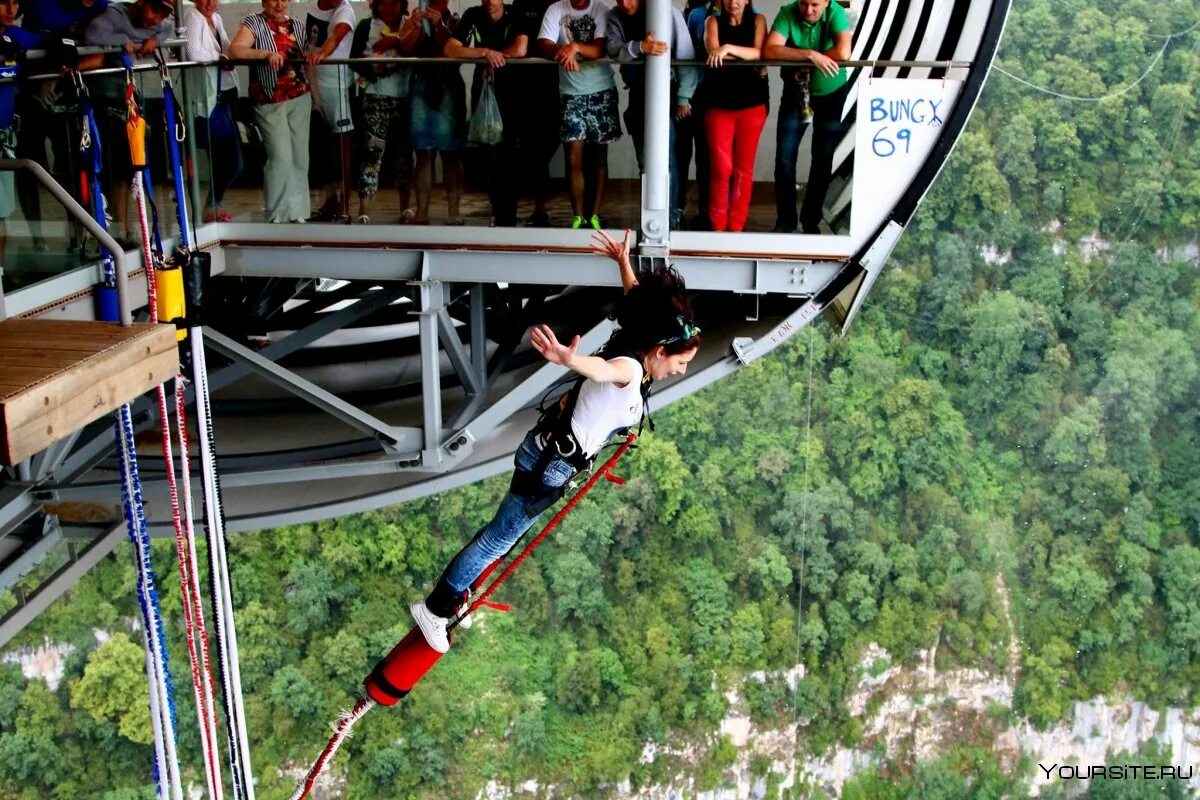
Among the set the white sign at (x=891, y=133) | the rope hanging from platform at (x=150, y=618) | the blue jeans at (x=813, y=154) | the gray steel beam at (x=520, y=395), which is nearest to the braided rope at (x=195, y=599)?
the rope hanging from platform at (x=150, y=618)

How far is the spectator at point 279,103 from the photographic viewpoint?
5508 mm

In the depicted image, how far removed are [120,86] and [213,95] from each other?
67 cm

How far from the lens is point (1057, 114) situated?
3281 cm

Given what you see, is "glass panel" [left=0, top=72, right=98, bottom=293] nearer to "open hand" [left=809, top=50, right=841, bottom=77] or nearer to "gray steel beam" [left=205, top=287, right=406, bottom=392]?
"gray steel beam" [left=205, top=287, right=406, bottom=392]

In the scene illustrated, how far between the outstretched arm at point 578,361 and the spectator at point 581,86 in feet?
6.46

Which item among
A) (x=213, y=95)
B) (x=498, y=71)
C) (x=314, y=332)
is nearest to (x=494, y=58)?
(x=498, y=71)

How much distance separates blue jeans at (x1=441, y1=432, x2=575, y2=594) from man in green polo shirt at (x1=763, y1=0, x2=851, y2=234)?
1.91 metres

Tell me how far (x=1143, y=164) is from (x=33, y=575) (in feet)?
85.5

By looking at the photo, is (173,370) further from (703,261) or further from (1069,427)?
(1069,427)

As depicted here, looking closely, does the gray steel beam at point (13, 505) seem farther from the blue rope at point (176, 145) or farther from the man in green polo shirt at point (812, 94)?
the man in green polo shirt at point (812, 94)

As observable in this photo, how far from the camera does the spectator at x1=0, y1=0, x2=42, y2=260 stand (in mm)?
4164

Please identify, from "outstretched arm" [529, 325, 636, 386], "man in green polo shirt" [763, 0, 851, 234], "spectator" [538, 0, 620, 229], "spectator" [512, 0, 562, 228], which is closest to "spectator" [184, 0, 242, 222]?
"spectator" [512, 0, 562, 228]

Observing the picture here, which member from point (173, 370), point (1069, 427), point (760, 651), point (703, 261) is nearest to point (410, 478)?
point (703, 261)

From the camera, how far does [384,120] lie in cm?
558
